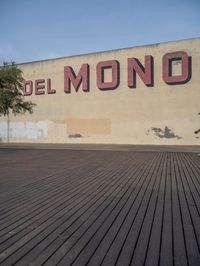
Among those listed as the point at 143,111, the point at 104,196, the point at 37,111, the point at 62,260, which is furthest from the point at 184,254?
the point at 37,111

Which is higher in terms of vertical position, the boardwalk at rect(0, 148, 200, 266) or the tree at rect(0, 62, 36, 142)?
the tree at rect(0, 62, 36, 142)

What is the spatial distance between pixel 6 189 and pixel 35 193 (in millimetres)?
1117

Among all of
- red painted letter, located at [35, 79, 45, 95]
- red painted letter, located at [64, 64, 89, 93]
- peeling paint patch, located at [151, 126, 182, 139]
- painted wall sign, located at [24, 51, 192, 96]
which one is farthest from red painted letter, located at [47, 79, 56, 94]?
peeling paint patch, located at [151, 126, 182, 139]

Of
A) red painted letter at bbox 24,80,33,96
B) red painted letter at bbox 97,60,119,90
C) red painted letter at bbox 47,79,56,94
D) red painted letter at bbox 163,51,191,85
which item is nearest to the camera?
red painted letter at bbox 163,51,191,85

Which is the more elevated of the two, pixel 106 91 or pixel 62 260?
pixel 106 91

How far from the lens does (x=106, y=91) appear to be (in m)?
30.6

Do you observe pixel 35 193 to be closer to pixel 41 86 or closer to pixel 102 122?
pixel 102 122

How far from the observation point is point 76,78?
32.2m

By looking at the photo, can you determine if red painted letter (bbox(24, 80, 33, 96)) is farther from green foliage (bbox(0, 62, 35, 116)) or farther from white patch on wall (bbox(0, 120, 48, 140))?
green foliage (bbox(0, 62, 35, 116))

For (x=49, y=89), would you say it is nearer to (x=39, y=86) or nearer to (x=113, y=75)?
(x=39, y=86)

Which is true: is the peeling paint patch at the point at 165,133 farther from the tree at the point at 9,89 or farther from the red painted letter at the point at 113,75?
the tree at the point at 9,89

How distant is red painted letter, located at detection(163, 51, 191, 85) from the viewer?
2701 centimetres

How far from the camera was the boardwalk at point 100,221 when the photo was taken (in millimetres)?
4074

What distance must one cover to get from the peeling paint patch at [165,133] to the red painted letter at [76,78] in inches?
358
